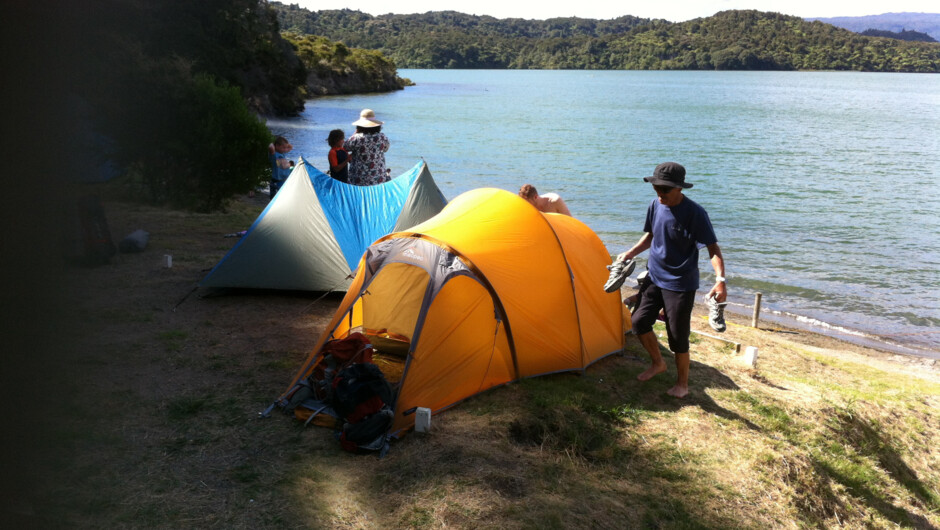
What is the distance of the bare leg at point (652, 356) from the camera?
6.52 meters

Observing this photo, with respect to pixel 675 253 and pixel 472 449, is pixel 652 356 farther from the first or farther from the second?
pixel 472 449

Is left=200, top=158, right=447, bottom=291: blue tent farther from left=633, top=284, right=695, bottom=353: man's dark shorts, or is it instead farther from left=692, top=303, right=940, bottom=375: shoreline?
left=692, top=303, right=940, bottom=375: shoreline

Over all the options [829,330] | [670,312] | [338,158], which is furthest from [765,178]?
[670,312]

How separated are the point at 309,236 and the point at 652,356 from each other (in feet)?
14.8

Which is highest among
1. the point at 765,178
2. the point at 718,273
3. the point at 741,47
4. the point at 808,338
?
the point at 741,47

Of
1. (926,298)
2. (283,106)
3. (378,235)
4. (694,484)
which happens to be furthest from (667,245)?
(283,106)

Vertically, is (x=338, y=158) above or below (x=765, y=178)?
above

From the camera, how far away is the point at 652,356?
6621 mm

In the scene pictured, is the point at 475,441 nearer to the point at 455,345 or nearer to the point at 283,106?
the point at 455,345

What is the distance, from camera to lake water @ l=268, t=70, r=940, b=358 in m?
13.9

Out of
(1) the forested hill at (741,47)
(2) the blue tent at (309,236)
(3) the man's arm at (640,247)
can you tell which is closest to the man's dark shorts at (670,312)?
(3) the man's arm at (640,247)

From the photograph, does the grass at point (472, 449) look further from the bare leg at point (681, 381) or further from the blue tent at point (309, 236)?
the blue tent at point (309, 236)

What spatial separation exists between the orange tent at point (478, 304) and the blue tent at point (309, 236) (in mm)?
1633

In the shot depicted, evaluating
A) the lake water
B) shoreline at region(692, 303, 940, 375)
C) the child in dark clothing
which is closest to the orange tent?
shoreline at region(692, 303, 940, 375)
